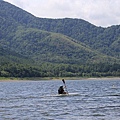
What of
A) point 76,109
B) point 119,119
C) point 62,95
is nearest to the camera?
point 119,119

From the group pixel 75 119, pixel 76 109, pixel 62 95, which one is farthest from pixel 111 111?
pixel 62 95

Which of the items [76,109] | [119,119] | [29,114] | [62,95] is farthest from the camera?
[62,95]

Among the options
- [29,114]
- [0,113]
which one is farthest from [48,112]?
[0,113]

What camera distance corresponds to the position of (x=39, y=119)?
4625cm

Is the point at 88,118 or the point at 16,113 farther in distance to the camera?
the point at 16,113

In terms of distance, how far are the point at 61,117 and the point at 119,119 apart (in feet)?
24.6

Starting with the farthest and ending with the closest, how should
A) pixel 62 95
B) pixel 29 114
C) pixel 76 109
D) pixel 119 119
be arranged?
pixel 62 95 → pixel 76 109 → pixel 29 114 → pixel 119 119

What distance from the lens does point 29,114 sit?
167 ft

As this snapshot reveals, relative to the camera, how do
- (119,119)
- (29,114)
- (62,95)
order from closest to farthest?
(119,119), (29,114), (62,95)

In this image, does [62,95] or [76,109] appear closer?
[76,109]

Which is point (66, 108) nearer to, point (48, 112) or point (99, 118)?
point (48, 112)

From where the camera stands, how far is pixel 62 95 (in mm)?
84125

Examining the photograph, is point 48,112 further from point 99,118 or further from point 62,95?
point 62,95

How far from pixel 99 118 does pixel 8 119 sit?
11.4 metres
